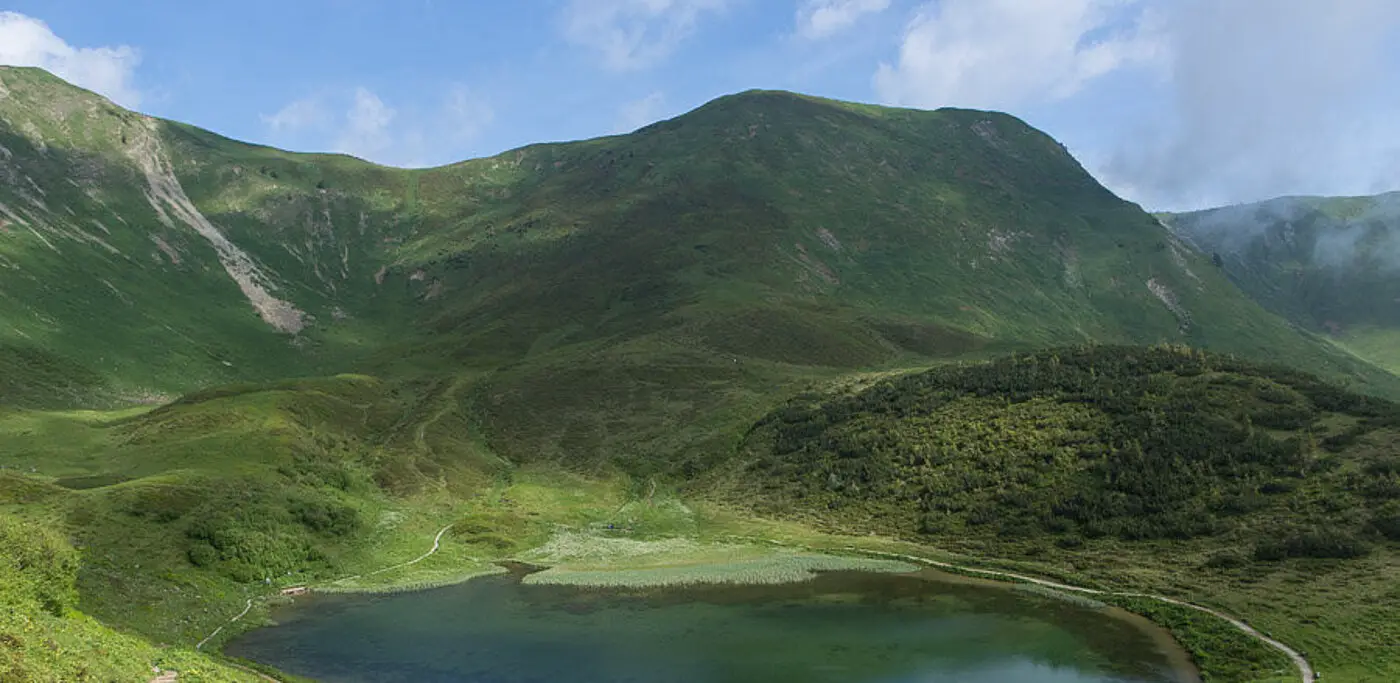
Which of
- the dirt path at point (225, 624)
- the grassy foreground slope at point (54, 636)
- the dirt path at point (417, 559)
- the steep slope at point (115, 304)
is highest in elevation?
the steep slope at point (115, 304)

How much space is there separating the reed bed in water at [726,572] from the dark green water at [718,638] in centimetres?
232

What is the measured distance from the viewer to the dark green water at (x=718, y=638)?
46.6m

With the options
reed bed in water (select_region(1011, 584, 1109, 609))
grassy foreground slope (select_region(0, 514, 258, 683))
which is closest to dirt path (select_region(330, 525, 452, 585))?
grassy foreground slope (select_region(0, 514, 258, 683))

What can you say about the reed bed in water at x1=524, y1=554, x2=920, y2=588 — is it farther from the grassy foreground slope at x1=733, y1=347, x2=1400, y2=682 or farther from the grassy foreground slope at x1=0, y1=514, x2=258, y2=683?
the grassy foreground slope at x1=0, y1=514, x2=258, y2=683

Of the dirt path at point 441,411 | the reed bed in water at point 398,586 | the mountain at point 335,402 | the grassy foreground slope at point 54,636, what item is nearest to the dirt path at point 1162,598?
the mountain at point 335,402

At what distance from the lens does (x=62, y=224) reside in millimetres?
171125

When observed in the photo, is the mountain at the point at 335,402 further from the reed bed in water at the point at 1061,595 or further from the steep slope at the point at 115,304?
the reed bed in water at the point at 1061,595

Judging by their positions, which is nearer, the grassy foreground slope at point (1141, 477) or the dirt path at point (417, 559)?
the grassy foreground slope at point (1141, 477)

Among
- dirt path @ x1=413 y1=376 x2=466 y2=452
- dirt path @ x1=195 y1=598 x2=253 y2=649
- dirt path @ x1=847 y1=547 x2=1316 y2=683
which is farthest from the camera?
dirt path @ x1=413 y1=376 x2=466 y2=452

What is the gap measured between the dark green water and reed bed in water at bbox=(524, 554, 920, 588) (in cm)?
232

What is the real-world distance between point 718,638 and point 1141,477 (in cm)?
4774

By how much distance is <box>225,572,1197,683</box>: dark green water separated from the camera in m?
46.6

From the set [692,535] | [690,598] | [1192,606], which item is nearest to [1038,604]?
[1192,606]

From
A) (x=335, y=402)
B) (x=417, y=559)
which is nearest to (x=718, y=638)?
(x=417, y=559)
